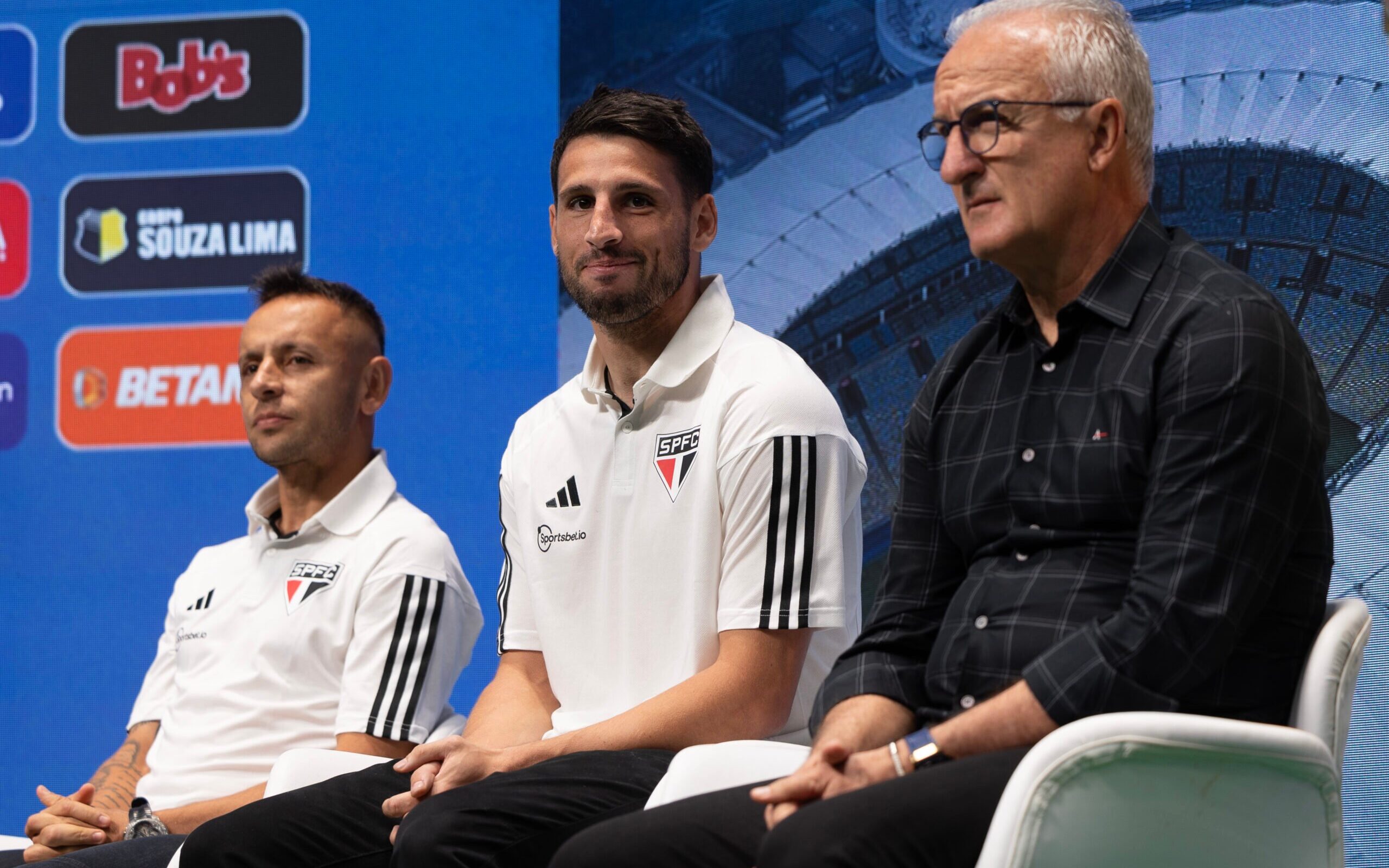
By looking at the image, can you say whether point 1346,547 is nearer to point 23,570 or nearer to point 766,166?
point 766,166

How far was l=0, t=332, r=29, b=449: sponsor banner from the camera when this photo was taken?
3912mm

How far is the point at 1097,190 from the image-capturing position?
5.28ft

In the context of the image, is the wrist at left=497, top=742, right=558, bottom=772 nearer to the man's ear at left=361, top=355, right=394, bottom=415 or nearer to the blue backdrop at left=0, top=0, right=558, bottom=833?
the man's ear at left=361, top=355, right=394, bottom=415

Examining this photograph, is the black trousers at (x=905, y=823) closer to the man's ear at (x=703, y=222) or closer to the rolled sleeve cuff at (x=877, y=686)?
the rolled sleeve cuff at (x=877, y=686)

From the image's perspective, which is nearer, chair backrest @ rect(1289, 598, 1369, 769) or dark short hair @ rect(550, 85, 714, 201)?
chair backrest @ rect(1289, 598, 1369, 769)

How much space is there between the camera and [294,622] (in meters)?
2.62

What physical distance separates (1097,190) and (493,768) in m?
1.10

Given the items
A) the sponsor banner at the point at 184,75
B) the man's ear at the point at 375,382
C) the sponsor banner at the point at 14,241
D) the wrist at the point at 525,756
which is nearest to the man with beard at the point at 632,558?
the wrist at the point at 525,756

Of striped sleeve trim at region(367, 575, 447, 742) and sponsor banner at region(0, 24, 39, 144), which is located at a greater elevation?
sponsor banner at region(0, 24, 39, 144)

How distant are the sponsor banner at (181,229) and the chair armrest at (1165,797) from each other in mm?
2992

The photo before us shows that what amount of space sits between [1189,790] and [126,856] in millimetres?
1694

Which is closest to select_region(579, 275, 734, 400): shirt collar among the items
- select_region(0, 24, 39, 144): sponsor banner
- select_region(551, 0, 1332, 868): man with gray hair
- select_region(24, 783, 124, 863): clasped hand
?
select_region(551, 0, 1332, 868): man with gray hair

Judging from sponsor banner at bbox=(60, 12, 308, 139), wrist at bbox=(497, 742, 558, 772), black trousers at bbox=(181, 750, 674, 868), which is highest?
sponsor banner at bbox=(60, 12, 308, 139)

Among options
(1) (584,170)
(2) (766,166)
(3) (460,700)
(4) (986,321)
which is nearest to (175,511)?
(3) (460,700)
